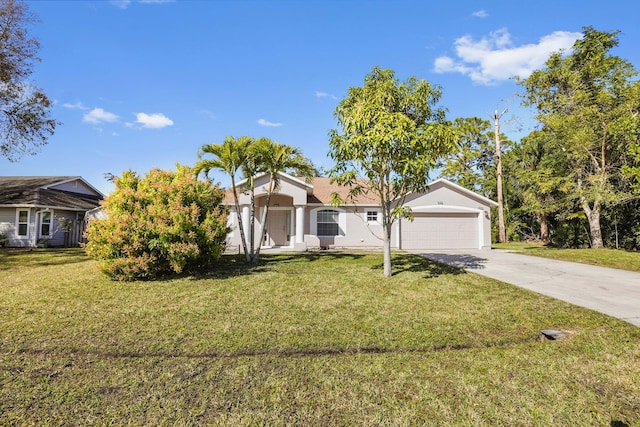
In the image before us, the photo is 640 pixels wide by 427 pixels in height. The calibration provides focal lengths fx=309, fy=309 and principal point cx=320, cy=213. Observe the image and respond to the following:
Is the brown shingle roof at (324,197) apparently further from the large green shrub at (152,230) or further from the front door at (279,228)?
the large green shrub at (152,230)

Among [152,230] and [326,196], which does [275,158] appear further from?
[326,196]

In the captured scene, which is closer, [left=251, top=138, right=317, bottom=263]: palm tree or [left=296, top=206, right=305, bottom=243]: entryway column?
[left=251, top=138, right=317, bottom=263]: palm tree

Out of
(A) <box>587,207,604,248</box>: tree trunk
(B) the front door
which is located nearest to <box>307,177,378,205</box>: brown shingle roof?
(B) the front door

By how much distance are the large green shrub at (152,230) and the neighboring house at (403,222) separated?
28.0 ft

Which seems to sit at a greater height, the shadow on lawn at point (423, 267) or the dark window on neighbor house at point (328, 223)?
the dark window on neighbor house at point (328, 223)

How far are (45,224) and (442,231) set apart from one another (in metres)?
24.8

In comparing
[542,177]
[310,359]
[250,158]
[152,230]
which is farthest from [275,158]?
[542,177]

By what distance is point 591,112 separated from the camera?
17953 mm

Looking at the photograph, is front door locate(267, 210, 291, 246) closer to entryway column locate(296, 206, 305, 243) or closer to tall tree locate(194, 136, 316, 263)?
entryway column locate(296, 206, 305, 243)

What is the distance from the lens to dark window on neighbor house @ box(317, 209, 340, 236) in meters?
19.2

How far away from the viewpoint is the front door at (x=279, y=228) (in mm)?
19500

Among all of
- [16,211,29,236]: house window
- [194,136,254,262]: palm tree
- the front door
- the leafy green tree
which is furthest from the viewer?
the leafy green tree

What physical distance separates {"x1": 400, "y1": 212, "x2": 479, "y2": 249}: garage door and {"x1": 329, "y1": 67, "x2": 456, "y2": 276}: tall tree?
9919 mm

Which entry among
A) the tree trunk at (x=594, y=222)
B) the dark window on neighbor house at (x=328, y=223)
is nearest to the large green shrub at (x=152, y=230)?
the dark window on neighbor house at (x=328, y=223)
